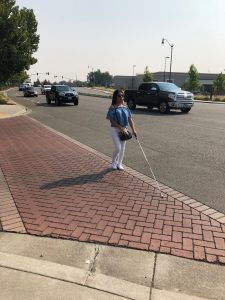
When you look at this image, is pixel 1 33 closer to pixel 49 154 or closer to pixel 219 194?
pixel 49 154

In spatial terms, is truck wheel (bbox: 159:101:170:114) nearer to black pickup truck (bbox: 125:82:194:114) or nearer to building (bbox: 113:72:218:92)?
black pickup truck (bbox: 125:82:194:114)

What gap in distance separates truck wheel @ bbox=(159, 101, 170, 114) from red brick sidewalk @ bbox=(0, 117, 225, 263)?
1423cm

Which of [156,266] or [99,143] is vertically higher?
[156,266]

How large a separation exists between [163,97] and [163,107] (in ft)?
2.00

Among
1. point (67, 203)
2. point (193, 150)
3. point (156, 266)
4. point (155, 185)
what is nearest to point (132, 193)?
point (155, 185)

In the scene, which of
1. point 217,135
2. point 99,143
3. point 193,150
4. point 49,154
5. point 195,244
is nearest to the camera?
point 195,244

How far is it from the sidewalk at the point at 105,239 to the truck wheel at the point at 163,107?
15027 mm

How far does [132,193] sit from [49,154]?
3940 millimetres

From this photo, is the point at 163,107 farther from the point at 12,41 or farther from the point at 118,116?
the point at 118,116

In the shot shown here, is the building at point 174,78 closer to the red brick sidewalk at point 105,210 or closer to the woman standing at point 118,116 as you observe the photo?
the woman standing at point 118,116

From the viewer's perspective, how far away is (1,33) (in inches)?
1085

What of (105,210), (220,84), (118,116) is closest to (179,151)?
(118,116)

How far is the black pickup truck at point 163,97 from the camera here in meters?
21.7

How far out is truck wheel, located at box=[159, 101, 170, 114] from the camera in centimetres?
2202
